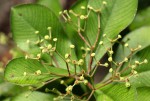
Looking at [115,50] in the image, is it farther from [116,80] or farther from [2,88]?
[2,88]

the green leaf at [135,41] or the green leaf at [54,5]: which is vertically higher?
the green leaf at [54,5]

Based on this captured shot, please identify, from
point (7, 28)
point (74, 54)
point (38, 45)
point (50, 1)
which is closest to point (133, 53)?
point (74, 54)

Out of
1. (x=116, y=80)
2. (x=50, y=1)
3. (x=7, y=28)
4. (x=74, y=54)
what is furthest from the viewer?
(x=7, y=28)

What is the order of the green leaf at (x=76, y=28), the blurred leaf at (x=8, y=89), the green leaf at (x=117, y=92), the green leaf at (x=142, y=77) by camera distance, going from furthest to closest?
the blurred leaf at (x=8, y=89)
the green leaf at (x=76, y=28)
the green leaf at (x=142, y=77)
the green leaf at (x=117, y=92)

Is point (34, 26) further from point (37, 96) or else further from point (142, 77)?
point (142, 77)

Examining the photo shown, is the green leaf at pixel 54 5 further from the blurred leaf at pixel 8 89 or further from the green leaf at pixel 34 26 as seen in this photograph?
the blurred leaf at pixel 8 89

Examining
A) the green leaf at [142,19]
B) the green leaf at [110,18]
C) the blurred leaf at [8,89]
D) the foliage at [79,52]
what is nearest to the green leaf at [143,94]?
the foliage at [79,52]

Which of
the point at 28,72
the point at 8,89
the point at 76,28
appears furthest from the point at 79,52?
the point at 8,89
